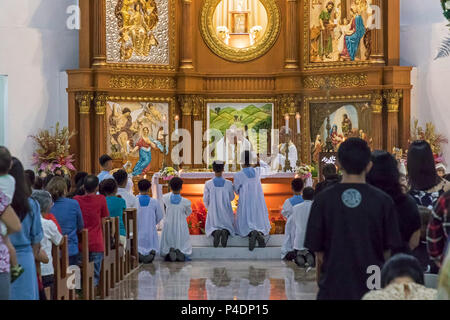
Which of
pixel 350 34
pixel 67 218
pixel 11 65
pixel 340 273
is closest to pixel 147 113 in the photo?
pixel 11 65

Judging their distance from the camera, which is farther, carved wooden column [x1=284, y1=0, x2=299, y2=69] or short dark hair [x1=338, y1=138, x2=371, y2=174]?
carved wooden column [x1=284, y1=0, x2=299, y2=69]

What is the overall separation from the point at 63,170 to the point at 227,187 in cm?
476

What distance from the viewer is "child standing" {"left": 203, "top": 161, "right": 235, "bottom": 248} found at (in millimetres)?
16688

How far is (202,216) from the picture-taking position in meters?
17.7

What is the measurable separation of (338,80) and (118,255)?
32.4ft

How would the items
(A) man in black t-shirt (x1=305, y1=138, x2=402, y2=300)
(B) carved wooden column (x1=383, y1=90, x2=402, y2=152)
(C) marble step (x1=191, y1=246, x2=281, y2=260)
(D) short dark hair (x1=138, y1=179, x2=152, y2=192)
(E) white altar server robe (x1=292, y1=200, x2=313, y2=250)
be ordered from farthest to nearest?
1. (B) carved wooden column (x1=383, y1=90, x2=402, y2=152)
2. (C) marble step (x1=191, y1=246, x2=281, y2=260)
3. (D) short dark hair (x1=138, y1=179, x2=152, y2=192)
4. (E) white altar server robe (x1=292, y1=200, x2=313, y2=250)
5. (A) man in black t-shirt (x1=305, y1=138, x2=402, y2=300)

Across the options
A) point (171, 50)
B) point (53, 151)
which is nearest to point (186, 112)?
point (171, 50)

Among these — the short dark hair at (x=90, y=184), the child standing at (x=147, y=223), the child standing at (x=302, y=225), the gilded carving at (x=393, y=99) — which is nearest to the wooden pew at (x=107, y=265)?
the short dark hair at (x=90, y=184)

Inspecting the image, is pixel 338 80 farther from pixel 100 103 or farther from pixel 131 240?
pixel 131 240

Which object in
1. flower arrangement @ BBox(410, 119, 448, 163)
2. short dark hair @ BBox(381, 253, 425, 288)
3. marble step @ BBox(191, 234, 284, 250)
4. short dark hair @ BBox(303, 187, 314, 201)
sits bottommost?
marble step @ BBox(191, 234, 284, 250)

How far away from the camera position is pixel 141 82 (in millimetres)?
22094

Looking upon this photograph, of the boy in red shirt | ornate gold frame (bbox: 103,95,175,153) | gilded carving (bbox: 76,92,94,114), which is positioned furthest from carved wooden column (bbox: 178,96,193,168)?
the boy in red shirt

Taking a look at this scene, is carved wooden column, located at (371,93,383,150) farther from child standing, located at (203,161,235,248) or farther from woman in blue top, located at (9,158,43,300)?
woman in blue top, located at (9,158,43,300)

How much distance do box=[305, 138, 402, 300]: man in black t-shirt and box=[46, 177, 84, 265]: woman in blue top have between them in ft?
15.3
